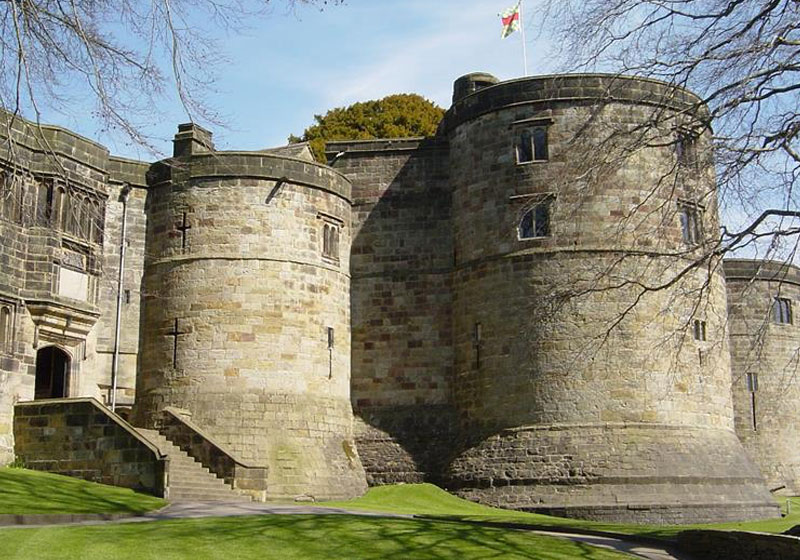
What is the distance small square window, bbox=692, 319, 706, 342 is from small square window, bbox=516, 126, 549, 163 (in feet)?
20.4

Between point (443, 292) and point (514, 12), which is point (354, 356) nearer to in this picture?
point (443, 292)

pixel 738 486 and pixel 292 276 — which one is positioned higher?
pixel 292 276

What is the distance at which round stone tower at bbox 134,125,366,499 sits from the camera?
27.9 m

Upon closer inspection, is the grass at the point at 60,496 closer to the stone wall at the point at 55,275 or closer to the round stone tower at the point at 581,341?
the stone wall at the point at 55,275

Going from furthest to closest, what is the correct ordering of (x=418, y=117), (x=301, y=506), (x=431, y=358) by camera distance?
(x=418, y=117), (x=431, y=358), (x=301, y=506)

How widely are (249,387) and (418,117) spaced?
25.1 meters

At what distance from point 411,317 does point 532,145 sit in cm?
617

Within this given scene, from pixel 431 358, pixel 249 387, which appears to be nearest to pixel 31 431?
pixel 249 387

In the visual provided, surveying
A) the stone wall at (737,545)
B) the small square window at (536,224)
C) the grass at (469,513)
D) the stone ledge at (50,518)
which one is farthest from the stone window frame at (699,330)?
the stone ledge at (50,518)

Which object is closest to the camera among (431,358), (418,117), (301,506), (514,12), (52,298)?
(301,506)

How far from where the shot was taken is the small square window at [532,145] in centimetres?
2966

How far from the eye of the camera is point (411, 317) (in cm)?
3145

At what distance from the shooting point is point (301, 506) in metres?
23.8

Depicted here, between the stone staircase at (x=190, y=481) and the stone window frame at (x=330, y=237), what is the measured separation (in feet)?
24.0
